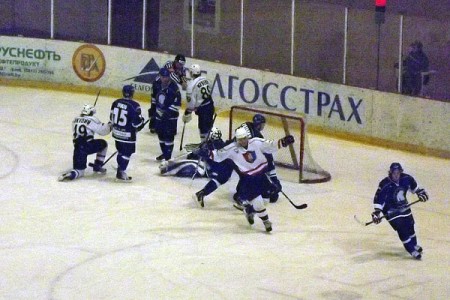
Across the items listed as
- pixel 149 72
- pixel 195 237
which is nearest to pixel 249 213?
pixel 195 237

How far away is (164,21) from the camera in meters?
20.6

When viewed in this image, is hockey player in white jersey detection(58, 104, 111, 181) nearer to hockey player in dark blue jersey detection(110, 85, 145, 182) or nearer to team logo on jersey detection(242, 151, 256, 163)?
hockey player in dark blue jersey detection(110, 85, 145, 182)

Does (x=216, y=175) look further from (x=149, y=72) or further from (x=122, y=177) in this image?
(x=149, y=72)

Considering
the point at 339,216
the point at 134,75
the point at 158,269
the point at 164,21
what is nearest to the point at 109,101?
the point at 134,75

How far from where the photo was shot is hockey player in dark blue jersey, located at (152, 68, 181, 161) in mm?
15148

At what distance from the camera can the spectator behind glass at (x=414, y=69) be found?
17.1 meters

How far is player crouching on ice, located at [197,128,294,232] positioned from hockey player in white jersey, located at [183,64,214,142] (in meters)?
3.00

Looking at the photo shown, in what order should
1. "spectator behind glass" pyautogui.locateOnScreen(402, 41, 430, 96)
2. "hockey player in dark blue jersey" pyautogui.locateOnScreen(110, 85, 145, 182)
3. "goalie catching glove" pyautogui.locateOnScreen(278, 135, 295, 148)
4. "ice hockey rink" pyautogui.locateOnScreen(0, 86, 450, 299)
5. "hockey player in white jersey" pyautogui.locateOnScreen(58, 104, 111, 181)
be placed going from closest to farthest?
1. "ice hockey rink" pyautogui.locateOnScreen(0, 86, 450, 299)
2. "goalie catching glove" pyautogui.locateOnScreen(278, 135, 295, 148)
3. "hockey player in dark blue jersey" pyautogui.locateOnScreen(110, 85, 145, 182)
4. "hockey player in white jersey" pyautogui.locateOnScreen(58, 104, 111, 181)
5. "spectator behind glass" pyautogui.locateOnScreen(402, 41, 430, 96)

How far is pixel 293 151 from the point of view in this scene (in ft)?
49.8

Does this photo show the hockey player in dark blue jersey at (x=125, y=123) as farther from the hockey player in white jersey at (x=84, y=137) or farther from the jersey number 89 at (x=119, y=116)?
the hockey player in white jersey at (x=84, y=137)

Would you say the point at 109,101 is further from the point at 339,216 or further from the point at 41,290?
the point at 41,290

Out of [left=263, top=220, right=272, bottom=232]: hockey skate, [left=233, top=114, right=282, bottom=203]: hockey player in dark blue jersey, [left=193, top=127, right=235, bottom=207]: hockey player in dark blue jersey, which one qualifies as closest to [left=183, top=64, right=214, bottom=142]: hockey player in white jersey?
[left=193, top=127, right=235, bottom=207]: hockey player in dark blue jersey

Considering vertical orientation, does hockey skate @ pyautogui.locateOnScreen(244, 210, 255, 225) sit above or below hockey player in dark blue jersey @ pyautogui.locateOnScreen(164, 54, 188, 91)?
below

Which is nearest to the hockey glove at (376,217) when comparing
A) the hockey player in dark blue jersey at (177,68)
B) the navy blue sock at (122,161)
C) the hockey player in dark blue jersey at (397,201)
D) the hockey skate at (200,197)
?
the hockey player in dark blue jersey at (397,201)
